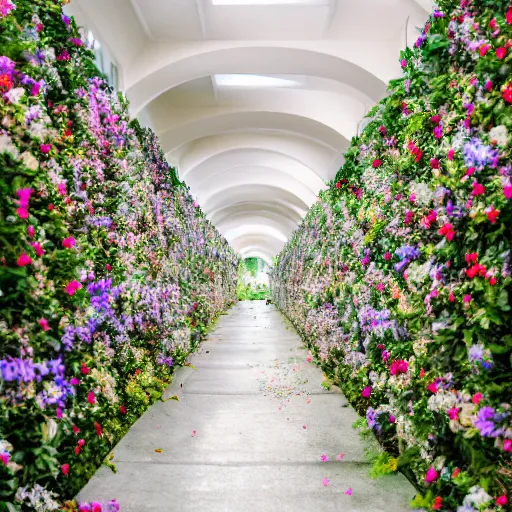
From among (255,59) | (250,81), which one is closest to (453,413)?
(255,59)

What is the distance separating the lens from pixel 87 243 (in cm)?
285

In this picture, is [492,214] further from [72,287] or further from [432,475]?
[72,287]

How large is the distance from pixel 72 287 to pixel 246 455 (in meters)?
1.62

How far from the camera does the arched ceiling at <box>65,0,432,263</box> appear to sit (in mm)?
6199

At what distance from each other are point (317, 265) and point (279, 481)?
395cm

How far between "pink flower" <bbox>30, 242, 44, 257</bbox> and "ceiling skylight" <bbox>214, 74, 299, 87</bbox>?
6.90 meters

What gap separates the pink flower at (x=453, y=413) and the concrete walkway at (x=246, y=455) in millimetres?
702

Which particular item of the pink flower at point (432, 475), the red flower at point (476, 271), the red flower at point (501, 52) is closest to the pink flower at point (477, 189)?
the red flower at point (476, 271)

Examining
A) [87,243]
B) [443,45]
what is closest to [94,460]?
[87,243]

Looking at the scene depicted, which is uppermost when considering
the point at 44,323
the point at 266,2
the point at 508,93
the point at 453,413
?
the point at 266,2

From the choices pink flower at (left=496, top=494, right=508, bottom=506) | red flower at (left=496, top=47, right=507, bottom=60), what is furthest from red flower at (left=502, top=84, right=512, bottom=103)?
pink flower at (left=496, top=494, right=508, bottom=506)

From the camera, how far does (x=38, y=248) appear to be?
2.21 m

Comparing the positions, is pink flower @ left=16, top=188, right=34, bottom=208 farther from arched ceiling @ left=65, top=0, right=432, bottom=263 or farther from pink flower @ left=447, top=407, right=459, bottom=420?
arched ceiling @ left=65, top=0, right=432, bottom=263

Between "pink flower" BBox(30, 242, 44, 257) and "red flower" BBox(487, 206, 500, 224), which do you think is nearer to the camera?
"red flower" BBox(487, 206, 500, 224)
